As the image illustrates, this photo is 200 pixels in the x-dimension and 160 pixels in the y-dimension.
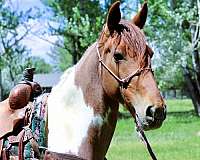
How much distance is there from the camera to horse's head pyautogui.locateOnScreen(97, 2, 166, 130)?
9.41 ft

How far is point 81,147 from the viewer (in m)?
3.14

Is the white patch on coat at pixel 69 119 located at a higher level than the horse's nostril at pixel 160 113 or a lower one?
lower

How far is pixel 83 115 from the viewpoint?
3174 millimetres

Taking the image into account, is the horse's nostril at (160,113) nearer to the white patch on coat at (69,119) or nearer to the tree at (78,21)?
the white patch on coat at (69,119)

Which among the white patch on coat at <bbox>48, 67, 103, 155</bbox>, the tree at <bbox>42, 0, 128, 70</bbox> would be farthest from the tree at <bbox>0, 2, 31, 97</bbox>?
the white patch on coat at <bbox>48, 67, 103, 155</bbox>

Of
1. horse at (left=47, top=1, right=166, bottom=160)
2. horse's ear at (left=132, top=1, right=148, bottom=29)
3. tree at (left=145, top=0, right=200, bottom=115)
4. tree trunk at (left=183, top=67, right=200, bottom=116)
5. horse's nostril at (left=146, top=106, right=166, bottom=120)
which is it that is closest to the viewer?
horse's nostril at (left=146, top=106, right=166, bottom=120)

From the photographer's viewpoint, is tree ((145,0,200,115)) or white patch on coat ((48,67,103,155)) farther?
tree ((145,0,200,115))

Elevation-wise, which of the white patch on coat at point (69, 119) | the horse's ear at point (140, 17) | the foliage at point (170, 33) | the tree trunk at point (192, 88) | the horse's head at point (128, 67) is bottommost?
the tree trunk at point (192, 88)

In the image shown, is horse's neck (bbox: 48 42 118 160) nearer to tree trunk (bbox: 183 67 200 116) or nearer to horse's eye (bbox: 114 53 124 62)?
horse's eye (bbox: 114 53 124 62)

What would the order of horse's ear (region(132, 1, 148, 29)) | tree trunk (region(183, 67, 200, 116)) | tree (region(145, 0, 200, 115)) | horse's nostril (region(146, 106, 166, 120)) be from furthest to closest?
tree trunk (region(183, 67, 200, 116)) < tree (region(145, 0, 200, 115)) < horse's ear (region(132, 1, 148, 29)) < horse's nostril (region(146, 106, 166, 120))

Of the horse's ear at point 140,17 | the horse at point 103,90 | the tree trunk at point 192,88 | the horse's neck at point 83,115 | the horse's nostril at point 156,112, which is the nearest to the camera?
the horse's nostril at point 156,112

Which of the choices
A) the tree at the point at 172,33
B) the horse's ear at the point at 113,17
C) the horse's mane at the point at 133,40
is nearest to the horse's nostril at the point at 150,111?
the horse's mane at the point at 133,40

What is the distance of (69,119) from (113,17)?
26.7 inches

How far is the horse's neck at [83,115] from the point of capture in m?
3.13
